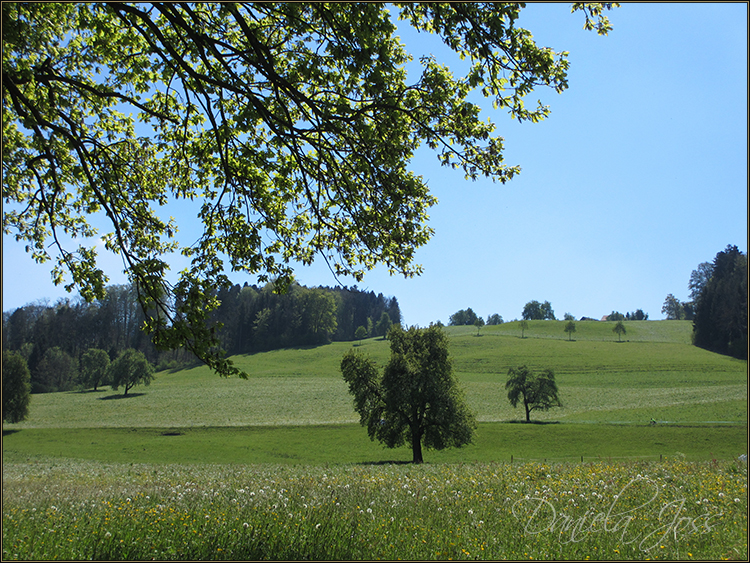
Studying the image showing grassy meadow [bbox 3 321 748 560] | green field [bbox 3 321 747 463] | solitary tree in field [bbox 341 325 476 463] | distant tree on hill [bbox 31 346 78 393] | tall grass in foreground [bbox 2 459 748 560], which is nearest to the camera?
tall grass in foreground [bbox 2 459 748 560]

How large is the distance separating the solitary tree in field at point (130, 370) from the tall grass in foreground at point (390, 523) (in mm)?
78952

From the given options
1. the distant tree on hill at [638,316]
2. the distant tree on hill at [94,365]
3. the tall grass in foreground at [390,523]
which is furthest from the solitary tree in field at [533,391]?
the distant tree on hill at [638,316]

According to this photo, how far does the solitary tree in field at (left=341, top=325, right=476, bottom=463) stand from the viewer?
34156mm

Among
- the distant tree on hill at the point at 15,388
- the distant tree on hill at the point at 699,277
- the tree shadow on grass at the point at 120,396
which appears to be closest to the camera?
the distant tree on hill at the point at 15,388

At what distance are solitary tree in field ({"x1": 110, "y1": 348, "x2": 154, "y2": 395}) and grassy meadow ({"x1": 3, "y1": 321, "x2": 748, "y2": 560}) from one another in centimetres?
266

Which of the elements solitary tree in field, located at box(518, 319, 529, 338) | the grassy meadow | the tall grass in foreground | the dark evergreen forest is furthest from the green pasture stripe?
solitary tree in field, located at box(518, 319, 529, 338)

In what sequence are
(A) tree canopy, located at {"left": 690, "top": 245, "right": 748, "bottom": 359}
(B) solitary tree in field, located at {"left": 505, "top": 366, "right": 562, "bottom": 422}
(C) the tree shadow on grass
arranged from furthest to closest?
(A) tree canopy, located at {"left": 690, "top": 245, "right": 748, "bottom": 359}, (C) the tree shadow on grass, (B) solitary tree in field, located at {"left": 505, "top": 366, "right": 562, "bottom": 422}

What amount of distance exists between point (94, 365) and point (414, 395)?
64815mm

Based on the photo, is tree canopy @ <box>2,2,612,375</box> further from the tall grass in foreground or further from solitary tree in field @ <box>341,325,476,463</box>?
solitary tree in field @ <box>341,325,476,463</box>

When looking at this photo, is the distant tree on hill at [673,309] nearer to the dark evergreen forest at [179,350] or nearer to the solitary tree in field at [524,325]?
the solitary tree in field at [524,325]

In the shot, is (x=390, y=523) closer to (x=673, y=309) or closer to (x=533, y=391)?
(x=533, y=391)

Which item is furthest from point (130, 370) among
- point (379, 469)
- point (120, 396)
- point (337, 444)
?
point (379, 469)

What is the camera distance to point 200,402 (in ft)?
238

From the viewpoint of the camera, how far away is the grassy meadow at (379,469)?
21.5ft
